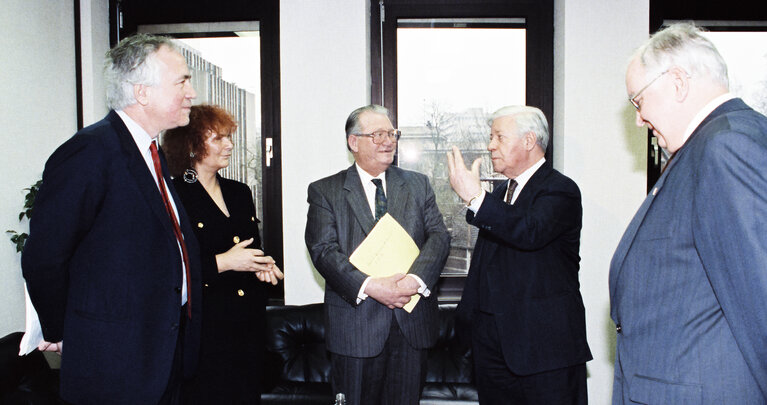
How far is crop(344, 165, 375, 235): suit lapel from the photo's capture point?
7.37ft

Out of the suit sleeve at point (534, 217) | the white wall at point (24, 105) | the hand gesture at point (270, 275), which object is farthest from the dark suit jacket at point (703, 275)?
the white wall at point (24, 105)

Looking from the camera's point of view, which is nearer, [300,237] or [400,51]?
[300,237]

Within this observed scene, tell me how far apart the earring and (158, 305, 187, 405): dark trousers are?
692mm

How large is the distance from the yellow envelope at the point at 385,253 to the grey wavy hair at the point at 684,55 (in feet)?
3.91

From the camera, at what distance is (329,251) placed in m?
2.20

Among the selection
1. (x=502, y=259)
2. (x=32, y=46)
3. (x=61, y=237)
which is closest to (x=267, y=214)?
(x=32, y=46)

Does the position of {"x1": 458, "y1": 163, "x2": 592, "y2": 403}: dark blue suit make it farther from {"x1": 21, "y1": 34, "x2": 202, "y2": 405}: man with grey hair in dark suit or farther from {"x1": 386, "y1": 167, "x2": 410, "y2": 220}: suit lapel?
{"x1": 21, "y1": 34, "x2": 202, "y2": 405}: man with grey hair in dark suit

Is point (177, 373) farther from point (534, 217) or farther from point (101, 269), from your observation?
point (534, 217)

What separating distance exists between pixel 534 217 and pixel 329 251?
34.3 inches

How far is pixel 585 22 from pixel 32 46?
3373 mm

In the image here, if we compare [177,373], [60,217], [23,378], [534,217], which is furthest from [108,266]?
[23,378]

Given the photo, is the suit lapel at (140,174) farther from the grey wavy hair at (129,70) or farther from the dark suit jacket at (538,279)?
the dark suit jacket at (538,279)

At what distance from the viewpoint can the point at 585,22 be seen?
10.5 feet

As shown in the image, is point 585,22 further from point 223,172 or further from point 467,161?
point 223,172
